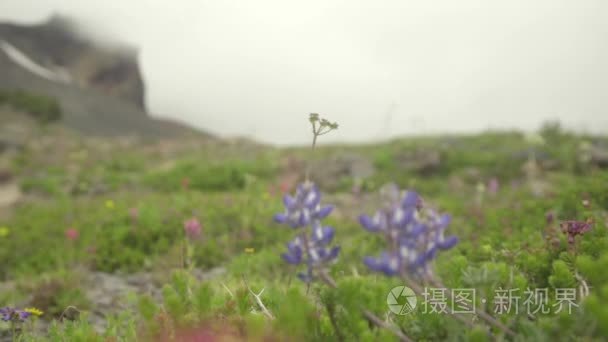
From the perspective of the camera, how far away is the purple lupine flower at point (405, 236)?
1.26 meters

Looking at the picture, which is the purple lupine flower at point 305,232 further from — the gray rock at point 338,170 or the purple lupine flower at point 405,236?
the gray rock at point 338,170

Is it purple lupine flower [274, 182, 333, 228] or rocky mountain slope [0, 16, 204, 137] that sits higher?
rocky mountain slope [0, 16, 204, 137]

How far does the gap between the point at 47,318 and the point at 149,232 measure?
2.08m

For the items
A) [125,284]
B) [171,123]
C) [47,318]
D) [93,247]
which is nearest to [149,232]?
[93,247]

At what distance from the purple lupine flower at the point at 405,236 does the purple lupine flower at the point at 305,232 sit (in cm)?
18

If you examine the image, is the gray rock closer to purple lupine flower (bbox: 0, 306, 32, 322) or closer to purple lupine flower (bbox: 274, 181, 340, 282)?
purple lupine flower (bbox: 0, 306, 32, 322)

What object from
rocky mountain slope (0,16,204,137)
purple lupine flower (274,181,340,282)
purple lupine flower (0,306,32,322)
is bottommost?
purple lupine flower (0,306,32,322)

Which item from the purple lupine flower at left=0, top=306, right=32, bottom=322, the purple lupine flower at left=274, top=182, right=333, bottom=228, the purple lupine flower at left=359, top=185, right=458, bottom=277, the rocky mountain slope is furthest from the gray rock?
the rocky mountain slope

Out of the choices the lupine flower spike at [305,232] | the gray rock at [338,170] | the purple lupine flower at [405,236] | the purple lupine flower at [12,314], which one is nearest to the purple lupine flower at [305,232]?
the lupine flower spike at [305,232]

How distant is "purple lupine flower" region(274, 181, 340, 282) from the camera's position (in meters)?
1.41

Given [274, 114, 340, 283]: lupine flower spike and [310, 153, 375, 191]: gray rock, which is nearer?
[274, 114, 340, 283]: lupine flower spike

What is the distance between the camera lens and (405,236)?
4.24 feet

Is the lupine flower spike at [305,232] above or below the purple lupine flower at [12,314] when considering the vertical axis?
above

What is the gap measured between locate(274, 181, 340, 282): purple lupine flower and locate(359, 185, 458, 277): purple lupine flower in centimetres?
18
